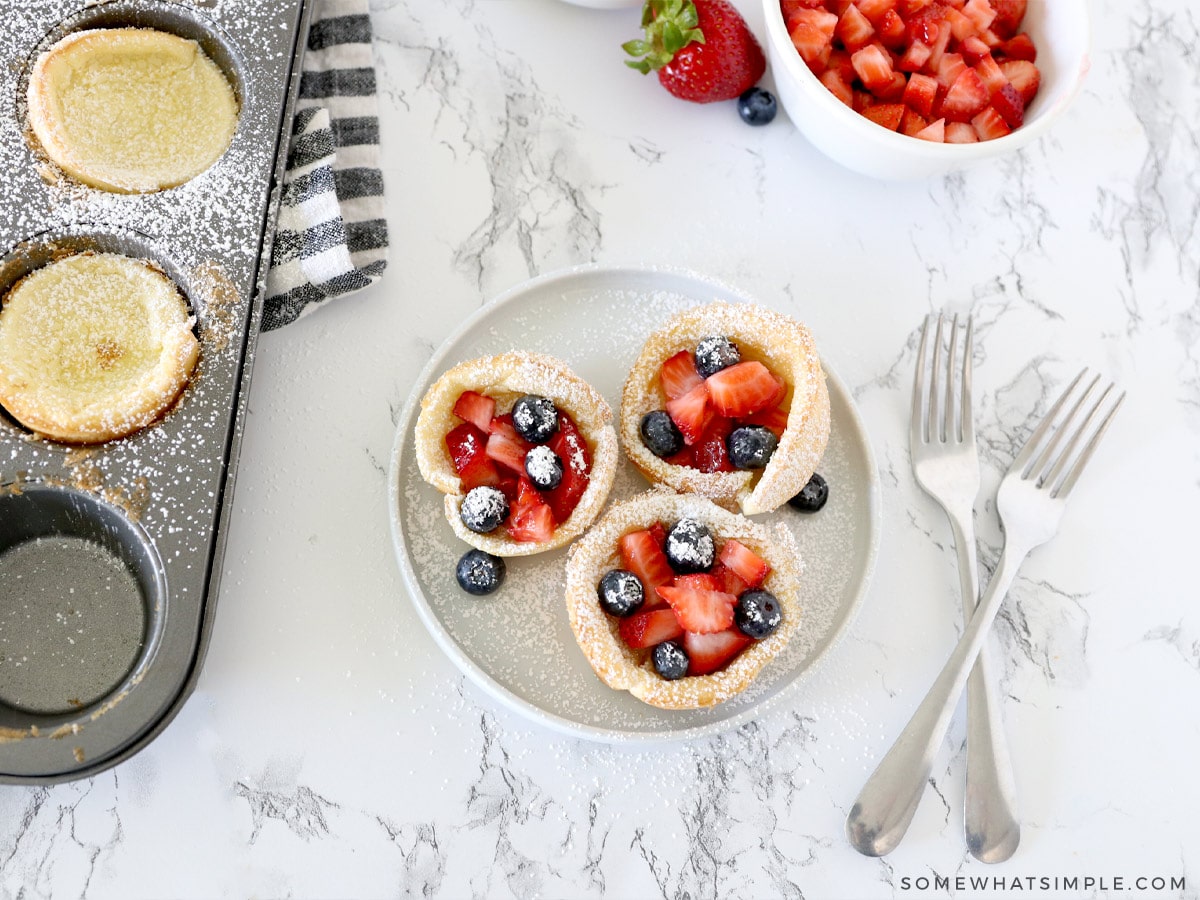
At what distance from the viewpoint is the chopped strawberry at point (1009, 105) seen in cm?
201

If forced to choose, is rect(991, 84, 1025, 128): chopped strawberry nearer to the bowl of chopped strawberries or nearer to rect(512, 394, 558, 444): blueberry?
the bowl of chopped strawberries

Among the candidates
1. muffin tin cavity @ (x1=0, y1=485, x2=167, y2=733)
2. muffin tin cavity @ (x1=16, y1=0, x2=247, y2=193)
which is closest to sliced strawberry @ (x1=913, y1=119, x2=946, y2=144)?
muffin tin cavity @ (x1=16, y1=0, x2=247, y2=193)

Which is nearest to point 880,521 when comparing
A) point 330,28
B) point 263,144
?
point 263,144

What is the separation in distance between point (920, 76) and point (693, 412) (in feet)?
2.69

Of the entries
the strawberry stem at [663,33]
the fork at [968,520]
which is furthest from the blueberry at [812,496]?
the strawberry stem at [663,33]

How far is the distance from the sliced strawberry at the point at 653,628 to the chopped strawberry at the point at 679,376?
0.40m

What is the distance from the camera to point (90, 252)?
1865 mm

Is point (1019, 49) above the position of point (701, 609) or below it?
above

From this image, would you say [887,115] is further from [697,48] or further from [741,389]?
[741,389]

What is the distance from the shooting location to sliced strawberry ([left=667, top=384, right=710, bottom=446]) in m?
1.82

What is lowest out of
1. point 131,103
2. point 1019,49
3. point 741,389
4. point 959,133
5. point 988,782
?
point 988,782

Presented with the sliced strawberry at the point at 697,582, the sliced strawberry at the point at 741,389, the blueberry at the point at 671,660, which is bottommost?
the blueberry at the point at 671,660

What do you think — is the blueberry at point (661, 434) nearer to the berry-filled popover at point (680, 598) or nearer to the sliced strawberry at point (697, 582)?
the berry-filled popover at point (680, 598)

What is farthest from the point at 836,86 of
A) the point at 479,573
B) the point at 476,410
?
the point at 479,573
